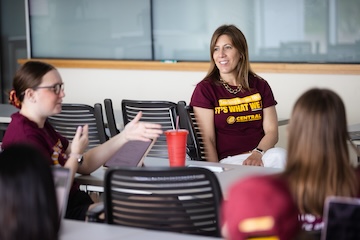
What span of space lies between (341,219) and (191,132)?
9.94 feet

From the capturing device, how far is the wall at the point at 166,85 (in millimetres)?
6617

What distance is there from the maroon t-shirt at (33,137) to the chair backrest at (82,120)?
1.66 m

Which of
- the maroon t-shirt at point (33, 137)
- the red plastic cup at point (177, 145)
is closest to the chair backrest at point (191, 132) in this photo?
the red plastic cup at point (177, 145)

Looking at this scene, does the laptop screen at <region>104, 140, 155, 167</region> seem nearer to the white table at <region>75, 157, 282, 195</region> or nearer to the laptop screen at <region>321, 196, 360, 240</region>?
the white table at <region>75, 157, 282, 195</region>

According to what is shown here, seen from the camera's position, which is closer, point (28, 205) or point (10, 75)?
point (28, 205)

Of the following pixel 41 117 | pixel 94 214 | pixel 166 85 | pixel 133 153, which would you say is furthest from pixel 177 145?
pixel 166 85

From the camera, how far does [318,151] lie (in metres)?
2.06

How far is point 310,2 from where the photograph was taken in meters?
6.75

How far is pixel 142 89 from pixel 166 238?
17.1 feet

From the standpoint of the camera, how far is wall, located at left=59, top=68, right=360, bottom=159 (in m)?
6.62

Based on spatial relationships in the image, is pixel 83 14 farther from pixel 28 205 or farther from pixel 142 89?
pixel 28 205

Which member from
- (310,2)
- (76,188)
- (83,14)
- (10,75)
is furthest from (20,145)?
(10,75)

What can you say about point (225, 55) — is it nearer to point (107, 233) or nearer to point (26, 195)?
point (107, 233)

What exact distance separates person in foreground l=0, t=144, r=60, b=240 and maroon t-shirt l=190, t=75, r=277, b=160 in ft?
10.0
